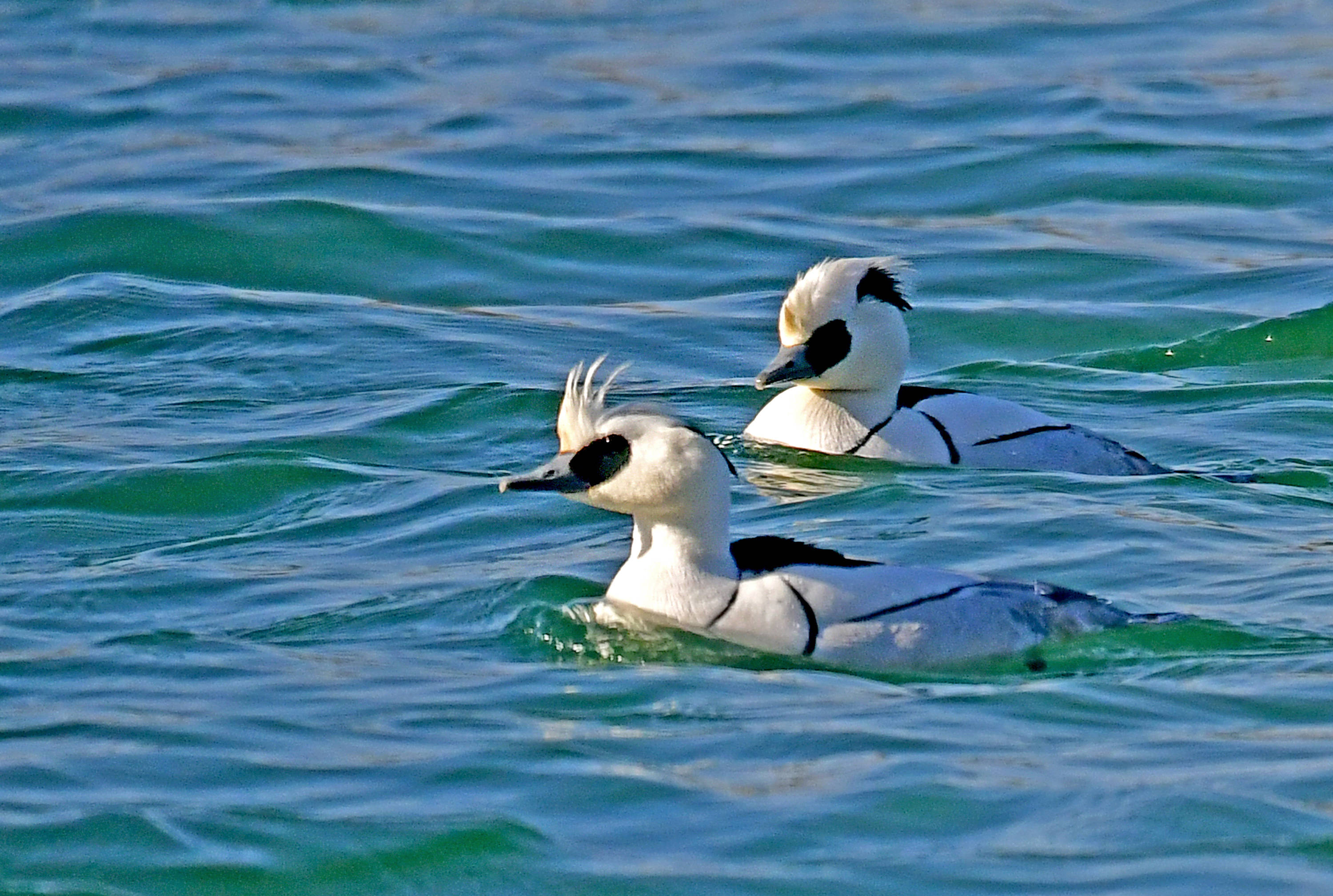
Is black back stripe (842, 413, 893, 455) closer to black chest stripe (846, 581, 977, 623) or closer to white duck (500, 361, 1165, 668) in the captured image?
white duck (500, 361, 1165, 668)

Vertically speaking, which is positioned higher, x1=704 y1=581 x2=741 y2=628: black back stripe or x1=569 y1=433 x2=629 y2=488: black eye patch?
x1=569 y1=433 x2=629 y2=488: black eye patch

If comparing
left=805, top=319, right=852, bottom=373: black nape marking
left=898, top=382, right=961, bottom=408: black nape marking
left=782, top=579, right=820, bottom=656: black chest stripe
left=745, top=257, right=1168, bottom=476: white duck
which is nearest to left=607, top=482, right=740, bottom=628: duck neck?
left=782, top=579, right=820, bottom=656: black chest stripe

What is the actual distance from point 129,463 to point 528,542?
228 cm

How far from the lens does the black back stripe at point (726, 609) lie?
787cm

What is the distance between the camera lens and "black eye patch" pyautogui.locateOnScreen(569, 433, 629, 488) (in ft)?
26.2

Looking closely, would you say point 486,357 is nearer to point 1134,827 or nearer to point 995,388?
point 995,388

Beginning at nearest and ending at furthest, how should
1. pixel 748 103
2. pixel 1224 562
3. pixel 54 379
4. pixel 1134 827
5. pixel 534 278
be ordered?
pixel 1134 827 < pixel 1224 562 < pixel 54 379 < pixel 534 278 < pixel 748 103

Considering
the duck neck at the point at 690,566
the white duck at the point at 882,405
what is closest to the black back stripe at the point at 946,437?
the white duck at the point at 882,405

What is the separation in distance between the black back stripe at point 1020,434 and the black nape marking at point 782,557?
97.0 inches

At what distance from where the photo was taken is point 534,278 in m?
15.5

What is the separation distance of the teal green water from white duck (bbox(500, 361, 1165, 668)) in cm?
13

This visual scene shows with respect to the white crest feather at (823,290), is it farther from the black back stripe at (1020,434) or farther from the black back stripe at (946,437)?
the black back stripe at (1020,434)

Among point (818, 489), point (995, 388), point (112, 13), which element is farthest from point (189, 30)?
point (818, 489)

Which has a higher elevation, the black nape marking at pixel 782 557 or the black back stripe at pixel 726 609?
the black nape marking at pixel 782 557
